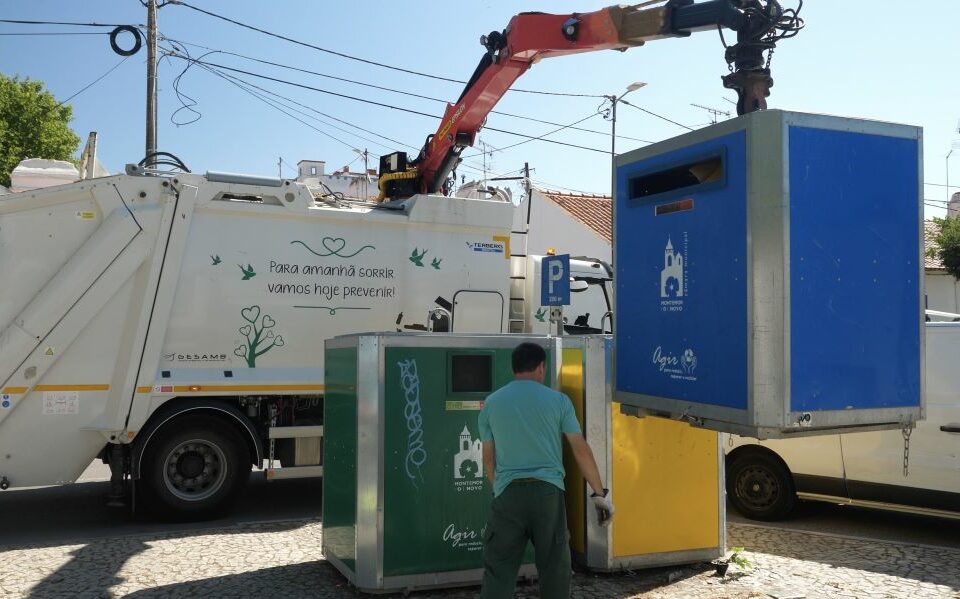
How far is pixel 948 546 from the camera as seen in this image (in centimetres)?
702

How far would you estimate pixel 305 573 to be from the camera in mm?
5852

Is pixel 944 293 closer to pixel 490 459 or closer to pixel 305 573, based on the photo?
pixel 305 573

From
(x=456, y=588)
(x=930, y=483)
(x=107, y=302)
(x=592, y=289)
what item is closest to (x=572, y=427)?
(x=456, y=588)

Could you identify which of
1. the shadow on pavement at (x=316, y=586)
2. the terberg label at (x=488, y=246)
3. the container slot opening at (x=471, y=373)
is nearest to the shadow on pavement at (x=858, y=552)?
the shadow on pavement at (x=316, y=586)

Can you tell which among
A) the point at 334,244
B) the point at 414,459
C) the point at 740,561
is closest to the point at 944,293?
the point at 334,244

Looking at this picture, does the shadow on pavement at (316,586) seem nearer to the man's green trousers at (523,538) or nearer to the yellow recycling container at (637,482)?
the yellow recycling container at (637,482)

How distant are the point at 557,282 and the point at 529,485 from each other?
127 inches

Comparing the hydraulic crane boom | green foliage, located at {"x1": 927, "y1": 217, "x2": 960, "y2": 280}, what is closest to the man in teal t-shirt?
the hydraulic crane boom

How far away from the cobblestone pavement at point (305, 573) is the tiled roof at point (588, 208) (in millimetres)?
22916

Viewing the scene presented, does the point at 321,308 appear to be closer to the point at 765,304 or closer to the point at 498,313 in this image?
the point at 498,313

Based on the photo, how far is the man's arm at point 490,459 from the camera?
4531 millimetres

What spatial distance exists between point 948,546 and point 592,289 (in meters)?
4.40

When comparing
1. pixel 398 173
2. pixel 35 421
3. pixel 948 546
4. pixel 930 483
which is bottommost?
pixel 948 546

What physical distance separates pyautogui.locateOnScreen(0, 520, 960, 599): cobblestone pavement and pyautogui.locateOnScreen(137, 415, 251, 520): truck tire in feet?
2.31
